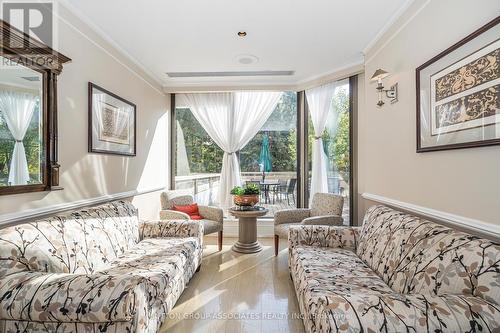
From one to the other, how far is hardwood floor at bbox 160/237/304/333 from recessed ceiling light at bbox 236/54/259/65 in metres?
2.59

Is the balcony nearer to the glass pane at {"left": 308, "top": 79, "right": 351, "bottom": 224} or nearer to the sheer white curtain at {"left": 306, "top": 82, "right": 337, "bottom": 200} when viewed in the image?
the sheer white curtain at {"left": 306, "top": 82, "right": 337, "bottom": 200}

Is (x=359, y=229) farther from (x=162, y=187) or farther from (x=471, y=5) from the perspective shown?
(x=162, y=187)

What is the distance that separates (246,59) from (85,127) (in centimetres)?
204

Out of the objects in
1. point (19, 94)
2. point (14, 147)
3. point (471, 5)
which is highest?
point (471, 5)

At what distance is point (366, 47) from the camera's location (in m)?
3.10

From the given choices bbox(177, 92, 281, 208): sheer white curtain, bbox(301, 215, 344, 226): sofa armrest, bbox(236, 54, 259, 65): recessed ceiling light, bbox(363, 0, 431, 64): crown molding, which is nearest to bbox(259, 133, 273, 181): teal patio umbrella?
bbox(177, 92, 281, 208): sheer white curtain

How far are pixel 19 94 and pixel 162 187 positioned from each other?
267 centimetres

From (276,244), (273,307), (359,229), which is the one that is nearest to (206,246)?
(276,244)

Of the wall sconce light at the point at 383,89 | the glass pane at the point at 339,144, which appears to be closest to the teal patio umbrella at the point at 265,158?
the glass pane at the point at 339,144

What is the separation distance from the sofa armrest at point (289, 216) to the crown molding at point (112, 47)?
2.66 metres

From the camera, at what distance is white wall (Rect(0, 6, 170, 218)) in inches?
86.7

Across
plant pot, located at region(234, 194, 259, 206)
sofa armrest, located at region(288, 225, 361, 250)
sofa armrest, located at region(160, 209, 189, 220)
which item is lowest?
sofa armrest, located at region(288, 225, 361, 250)

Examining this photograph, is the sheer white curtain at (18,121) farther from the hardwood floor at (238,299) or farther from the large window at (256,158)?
the large window at (256,158)

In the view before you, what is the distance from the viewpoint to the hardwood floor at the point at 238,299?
6.87 feet
